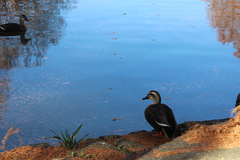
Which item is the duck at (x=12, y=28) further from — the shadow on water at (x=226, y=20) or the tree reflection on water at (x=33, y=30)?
the shadow on water at (x=226, y=20)

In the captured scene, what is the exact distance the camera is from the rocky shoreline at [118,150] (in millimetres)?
3178

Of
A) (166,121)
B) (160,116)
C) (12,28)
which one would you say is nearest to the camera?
(166,121)

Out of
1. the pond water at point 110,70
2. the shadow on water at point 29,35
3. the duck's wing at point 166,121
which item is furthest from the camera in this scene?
the shadow on water at point 29,35

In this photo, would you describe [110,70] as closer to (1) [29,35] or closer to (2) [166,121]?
(2) [166,121]

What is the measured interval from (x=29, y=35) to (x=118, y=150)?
6257mm

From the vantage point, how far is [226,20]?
1070 centimetres

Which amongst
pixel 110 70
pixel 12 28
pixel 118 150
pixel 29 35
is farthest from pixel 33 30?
pixel 118 150

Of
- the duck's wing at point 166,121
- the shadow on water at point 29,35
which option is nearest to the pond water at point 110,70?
the shadow on water at point 29,35

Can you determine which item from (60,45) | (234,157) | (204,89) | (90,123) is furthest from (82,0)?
(234,157)

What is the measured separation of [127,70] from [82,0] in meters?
8.86

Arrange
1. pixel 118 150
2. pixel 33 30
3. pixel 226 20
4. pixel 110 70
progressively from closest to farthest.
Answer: pixel 118 150, pixel 110 70, pixel 33 30, pixel 226 20

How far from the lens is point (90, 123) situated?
15.4 feet

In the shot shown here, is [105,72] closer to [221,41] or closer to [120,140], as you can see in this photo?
[120,140]

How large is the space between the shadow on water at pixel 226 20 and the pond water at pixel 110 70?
0.03 meters
